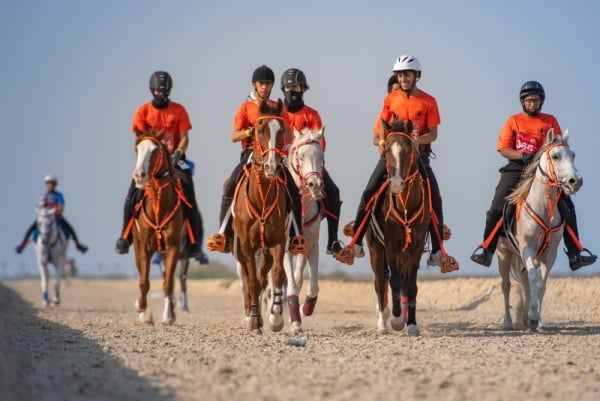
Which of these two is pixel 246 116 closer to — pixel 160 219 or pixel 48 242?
pixel 160 219

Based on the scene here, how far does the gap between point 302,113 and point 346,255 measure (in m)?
2.14

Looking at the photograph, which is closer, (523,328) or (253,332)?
(253,332)

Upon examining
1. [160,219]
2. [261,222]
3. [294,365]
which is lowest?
[294,365]

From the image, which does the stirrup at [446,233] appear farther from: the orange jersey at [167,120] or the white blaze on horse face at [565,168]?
the orange jersey at [167,120]

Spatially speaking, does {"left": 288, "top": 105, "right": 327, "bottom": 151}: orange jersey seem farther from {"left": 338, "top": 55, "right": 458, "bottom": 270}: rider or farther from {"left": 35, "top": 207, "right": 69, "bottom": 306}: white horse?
{"left": 35, "top": 207, "right": 69, "bottom": 306}: white horse

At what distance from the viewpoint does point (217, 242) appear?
14.4 meters

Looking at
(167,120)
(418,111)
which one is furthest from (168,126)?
(418,111)

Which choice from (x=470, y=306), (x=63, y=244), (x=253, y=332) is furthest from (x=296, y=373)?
(x=63, y=244)

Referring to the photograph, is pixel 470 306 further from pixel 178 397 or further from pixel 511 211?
pixel 178 397

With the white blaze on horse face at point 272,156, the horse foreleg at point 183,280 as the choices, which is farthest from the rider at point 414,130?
the horse foreleg at point 183,280

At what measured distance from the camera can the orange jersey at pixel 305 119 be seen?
1530 centimetres

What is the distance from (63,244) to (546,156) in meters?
15.8

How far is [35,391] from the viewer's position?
817cm

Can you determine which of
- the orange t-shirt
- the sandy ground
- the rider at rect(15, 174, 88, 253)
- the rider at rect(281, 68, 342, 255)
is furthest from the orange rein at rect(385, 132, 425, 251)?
the rider at rect(15, 174, 88, 253)
